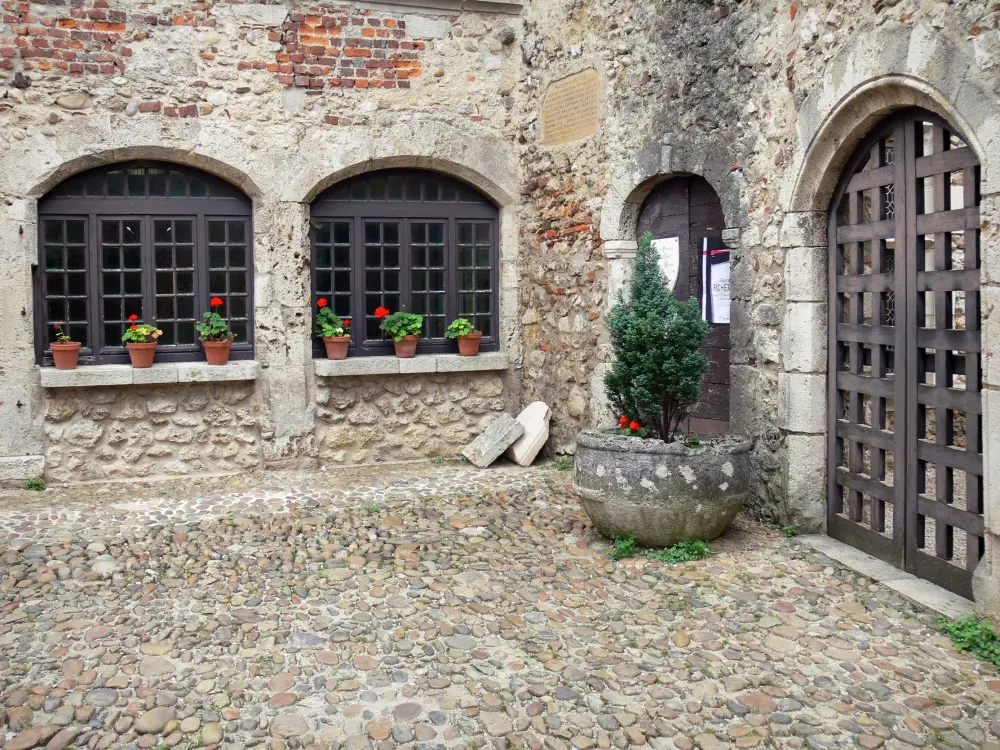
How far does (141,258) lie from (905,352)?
17.1 feet

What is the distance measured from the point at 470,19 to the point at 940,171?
422cm

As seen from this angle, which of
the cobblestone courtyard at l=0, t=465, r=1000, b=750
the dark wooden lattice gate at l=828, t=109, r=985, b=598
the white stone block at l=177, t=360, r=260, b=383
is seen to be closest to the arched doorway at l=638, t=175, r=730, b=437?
the dark wooden lattice gate at l=828, t=109, r=985, b=598

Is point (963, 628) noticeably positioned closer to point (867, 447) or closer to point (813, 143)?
point (867, 447)

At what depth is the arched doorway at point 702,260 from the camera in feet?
18.7

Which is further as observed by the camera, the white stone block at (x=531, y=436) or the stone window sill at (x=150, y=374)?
the white stone block at (x=531, y=436)

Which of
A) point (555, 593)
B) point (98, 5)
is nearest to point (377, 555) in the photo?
point (555, 593)

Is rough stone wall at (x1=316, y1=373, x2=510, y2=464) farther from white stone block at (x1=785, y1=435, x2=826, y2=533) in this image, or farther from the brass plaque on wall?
white stone block at (x1=785, y1=435, x2=826, y2=533)

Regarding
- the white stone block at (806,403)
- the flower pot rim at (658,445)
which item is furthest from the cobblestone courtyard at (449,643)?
the white stone block at (806,403)

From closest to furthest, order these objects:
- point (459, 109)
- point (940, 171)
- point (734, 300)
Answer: point (940, 171) → point (734, 300) → point (459, 109)

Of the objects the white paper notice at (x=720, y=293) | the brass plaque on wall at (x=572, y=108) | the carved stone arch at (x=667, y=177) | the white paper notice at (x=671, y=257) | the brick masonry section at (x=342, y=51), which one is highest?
the brick masonry section at (x=342, y=51)

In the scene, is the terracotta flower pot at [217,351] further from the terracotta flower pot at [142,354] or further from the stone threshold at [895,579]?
the stone threshold at [895,579]

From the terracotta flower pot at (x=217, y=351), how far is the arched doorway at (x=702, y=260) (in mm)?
3226

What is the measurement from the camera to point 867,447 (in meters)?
4.86

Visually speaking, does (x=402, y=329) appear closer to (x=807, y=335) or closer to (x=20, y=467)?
(x=20, y=467)
